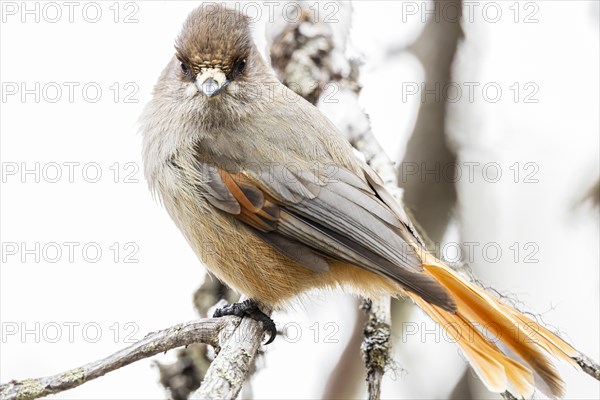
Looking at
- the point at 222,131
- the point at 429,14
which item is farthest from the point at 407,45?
the point at 222,131

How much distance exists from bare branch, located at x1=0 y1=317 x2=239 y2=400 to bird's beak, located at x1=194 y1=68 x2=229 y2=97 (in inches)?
41.7

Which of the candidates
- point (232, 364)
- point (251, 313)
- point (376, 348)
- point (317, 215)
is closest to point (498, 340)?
point (376, 348)

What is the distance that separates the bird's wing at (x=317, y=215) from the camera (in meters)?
3.62

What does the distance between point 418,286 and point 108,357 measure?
1329mm

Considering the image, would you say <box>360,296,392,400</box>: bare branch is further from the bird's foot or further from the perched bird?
the bird's foot

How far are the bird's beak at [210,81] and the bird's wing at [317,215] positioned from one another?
40cm

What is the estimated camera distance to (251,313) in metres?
3.72

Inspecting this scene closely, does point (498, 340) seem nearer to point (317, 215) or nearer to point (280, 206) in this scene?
point (317, 215)

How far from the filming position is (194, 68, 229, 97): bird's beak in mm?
3715

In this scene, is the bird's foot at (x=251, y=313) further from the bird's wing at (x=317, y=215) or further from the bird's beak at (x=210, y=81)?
the bird's beak at (x=210, y=81)

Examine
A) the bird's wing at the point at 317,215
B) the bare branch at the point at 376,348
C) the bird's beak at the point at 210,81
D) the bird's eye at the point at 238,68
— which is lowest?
the bare branch at the point at 376,348

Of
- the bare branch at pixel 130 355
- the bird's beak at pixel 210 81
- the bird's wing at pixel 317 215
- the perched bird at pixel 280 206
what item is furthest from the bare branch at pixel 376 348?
the bird's beak at pixel 210 81

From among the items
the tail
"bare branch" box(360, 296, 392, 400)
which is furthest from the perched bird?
Answer: "bare branch" box(360, 296, 392, 400)

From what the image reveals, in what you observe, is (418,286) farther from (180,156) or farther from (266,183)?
(180,156)
